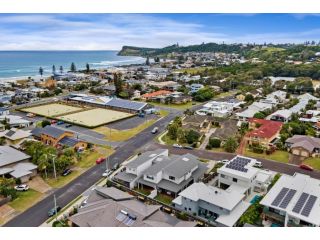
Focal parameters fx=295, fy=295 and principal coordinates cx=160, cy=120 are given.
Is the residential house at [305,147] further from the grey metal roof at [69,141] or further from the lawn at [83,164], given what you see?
the grey metal roof at [69,141]

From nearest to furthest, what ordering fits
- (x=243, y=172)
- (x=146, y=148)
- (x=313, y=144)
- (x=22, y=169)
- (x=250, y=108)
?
(x=243, y=172), (x=22, y=169), (x=313, y=144), (x=146, y=148), (x=250, y=108)

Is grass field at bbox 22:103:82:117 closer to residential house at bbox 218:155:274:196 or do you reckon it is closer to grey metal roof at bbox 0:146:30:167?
grey metal roof at bbox 0:146:30:167

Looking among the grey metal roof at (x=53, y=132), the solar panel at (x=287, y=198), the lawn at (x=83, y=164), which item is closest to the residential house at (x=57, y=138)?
the grey metal roof at (x=53, y=132)

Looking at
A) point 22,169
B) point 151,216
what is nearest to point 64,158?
point 22,169

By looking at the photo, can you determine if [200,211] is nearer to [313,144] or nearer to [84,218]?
[84,218]

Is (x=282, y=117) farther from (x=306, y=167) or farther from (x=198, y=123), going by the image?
(x=306, y=167)

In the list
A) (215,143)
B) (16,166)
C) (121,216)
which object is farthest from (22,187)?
(215,143)

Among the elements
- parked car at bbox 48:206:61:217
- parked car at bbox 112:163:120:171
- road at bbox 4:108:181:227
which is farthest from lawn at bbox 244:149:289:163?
Result: parked car at bbox 48:206:61:217
